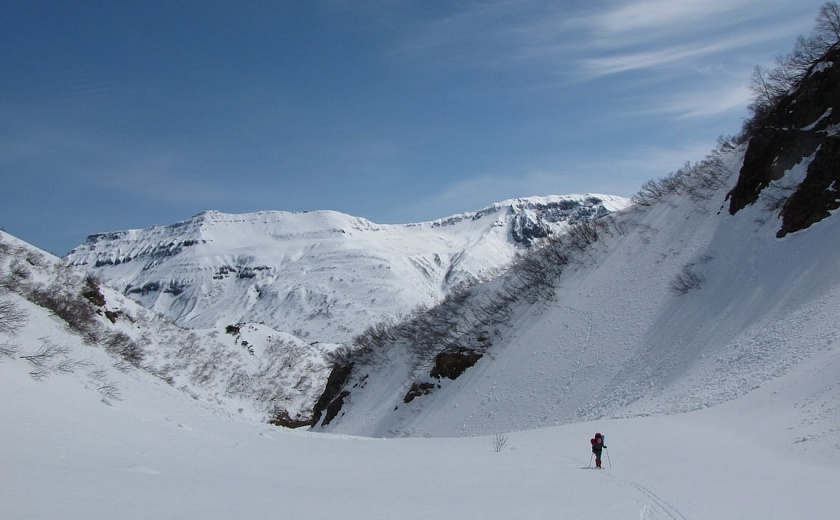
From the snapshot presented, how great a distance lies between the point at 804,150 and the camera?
27375 millimetres

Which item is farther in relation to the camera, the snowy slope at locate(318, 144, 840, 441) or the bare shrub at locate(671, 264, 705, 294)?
the bare shrub at locate(671, 264, 705, 294)

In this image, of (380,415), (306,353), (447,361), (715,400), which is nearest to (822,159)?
(715,400)

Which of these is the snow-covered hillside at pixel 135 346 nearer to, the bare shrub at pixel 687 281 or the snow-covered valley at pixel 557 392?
the snow-covered valley at pixel 557 392

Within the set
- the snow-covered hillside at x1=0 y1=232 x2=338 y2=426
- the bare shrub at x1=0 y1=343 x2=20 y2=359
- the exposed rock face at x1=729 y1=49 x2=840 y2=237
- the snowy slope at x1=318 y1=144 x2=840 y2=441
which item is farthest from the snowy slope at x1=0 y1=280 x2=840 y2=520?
the exposed rock face at x1=729 y1=49 x2=840 y2=237

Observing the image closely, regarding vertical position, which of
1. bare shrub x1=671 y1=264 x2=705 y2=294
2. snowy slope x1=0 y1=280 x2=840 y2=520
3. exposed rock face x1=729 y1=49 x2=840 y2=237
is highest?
exposed rock face x1=729 y1=49 x2=840 y2=237

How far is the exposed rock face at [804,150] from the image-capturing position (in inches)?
967

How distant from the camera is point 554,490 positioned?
983 cm

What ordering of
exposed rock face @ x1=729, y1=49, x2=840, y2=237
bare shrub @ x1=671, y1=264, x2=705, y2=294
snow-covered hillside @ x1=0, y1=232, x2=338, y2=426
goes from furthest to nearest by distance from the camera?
bare shrub @ x1=671, y1=264, x2=705, y2=294 < exposed rock face @ x1=729, y1=49, x2=840, y2=237 < snow-covered hillside @ x1=0, y1=232, x2=338, y2=426

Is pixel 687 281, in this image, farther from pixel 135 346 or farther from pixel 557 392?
pixel 135 346

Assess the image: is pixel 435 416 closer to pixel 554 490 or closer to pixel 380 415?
pixel 380 415

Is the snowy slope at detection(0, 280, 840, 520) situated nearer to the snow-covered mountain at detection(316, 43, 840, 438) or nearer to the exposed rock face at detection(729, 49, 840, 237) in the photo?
the snow-covered mountain at detection(316, 43, 840, 438)

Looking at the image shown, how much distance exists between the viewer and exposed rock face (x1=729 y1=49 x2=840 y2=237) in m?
24.6

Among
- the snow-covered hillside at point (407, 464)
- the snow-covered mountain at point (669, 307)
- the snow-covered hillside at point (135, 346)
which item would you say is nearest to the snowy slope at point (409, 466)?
the snow-covered hillside at point (407, 464)

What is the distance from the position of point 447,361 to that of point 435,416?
211 inches
